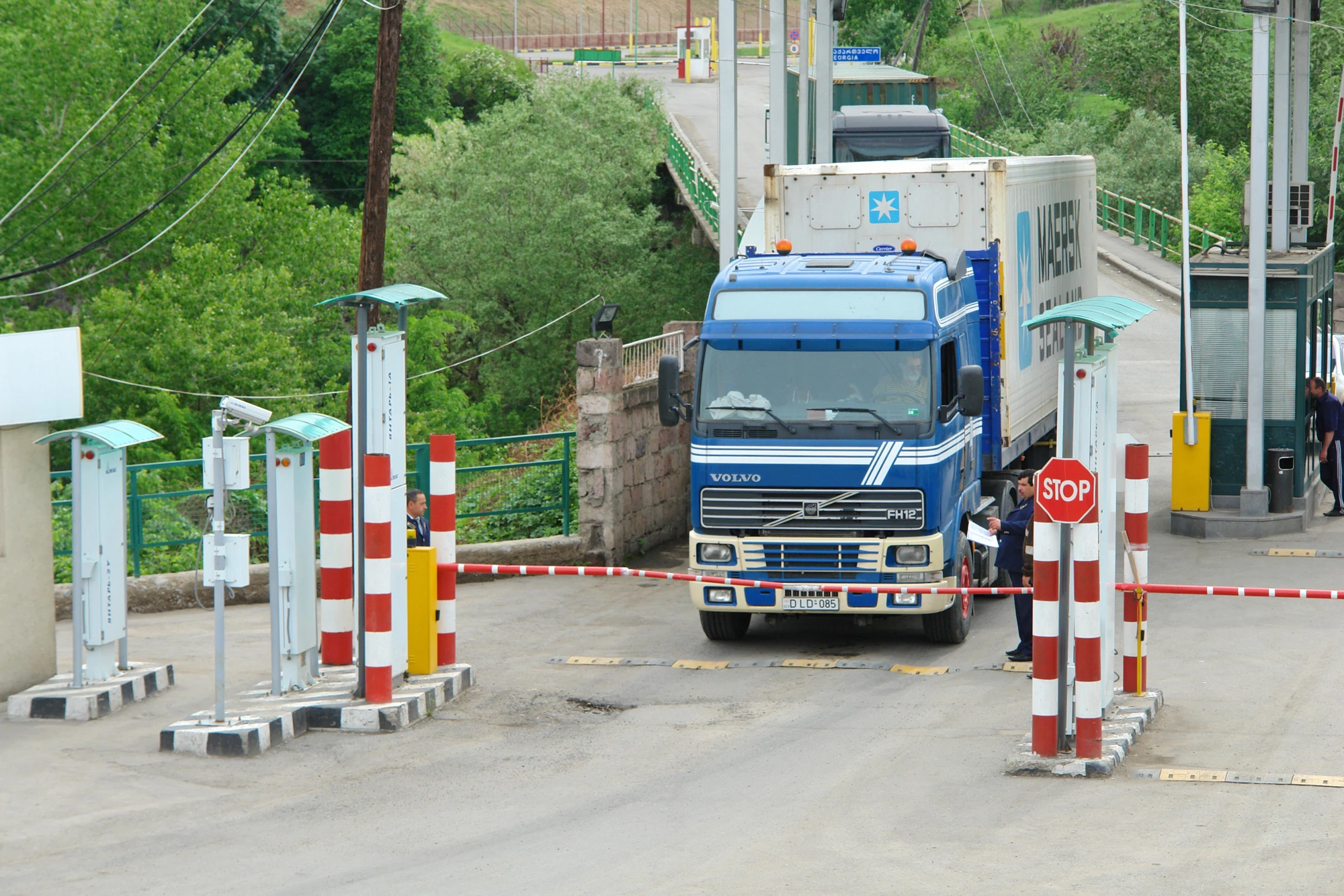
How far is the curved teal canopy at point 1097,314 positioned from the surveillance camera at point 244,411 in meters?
4.87

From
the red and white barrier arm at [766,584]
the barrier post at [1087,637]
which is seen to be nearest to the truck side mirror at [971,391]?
the red and white barrier arm at [766,584]

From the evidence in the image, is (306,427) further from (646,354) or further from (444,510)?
(646,354)

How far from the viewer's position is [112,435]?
38.6 ft

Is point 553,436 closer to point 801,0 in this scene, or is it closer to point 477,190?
point 801,0

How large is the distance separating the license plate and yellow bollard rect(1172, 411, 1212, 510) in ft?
26.2

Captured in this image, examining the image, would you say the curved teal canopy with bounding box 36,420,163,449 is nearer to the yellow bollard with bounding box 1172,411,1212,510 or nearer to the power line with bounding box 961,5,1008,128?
the yellow bollard with bounding box 1172,411,1212,510

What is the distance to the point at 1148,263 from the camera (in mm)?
41312

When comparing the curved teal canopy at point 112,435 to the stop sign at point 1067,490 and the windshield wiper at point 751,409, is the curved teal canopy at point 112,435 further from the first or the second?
the stop sign at point 1067,490

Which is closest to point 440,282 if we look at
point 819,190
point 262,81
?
point 262,81

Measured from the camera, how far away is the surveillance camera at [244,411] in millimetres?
10312

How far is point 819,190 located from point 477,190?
28752 mm

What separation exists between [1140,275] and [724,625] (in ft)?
92.2

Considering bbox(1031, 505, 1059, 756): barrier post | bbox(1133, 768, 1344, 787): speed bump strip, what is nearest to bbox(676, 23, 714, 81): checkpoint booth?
bbox(1031, 505, 1059, 756): barrier post

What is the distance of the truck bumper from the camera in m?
13.2
